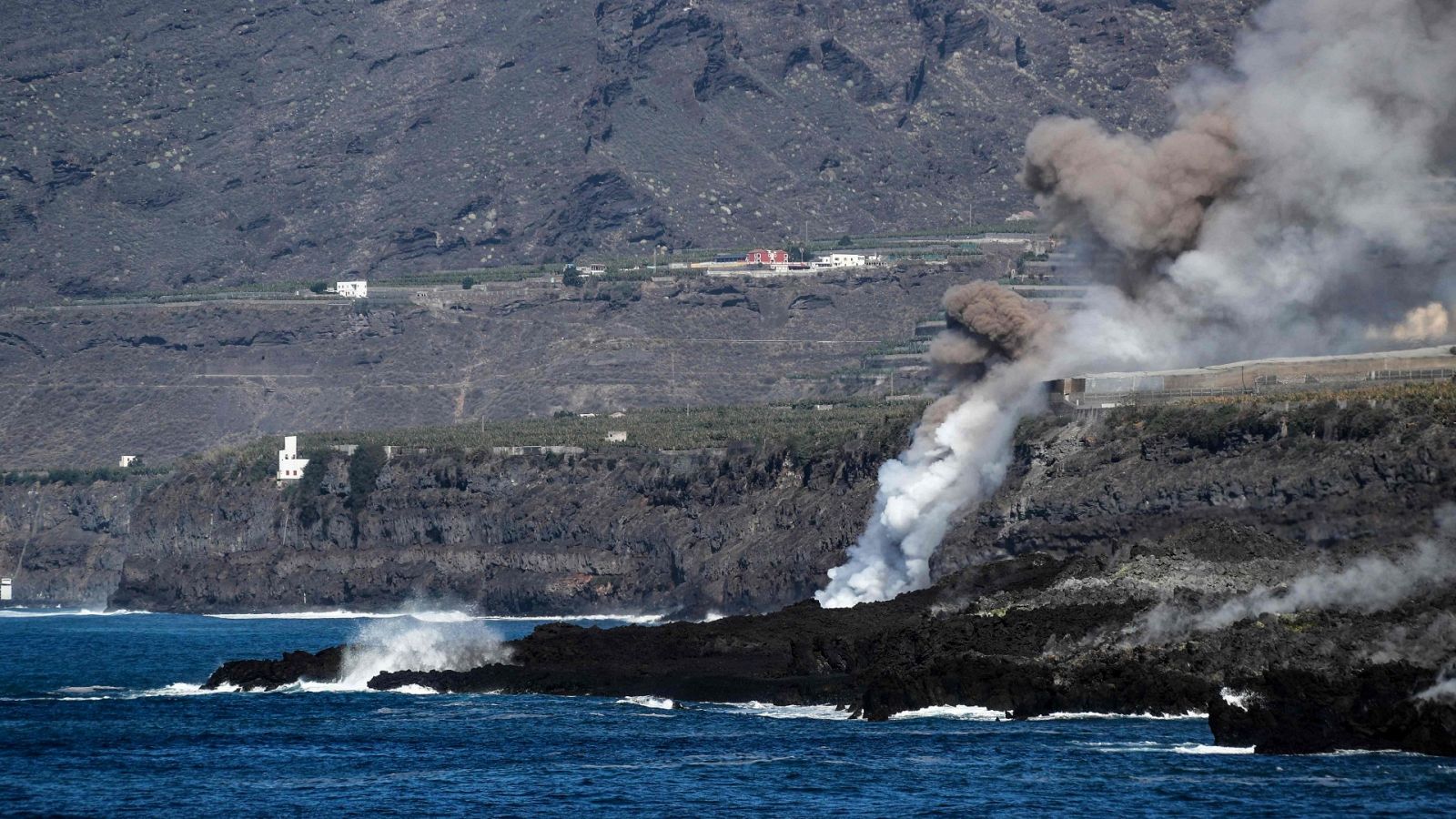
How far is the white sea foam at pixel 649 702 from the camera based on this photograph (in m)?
104

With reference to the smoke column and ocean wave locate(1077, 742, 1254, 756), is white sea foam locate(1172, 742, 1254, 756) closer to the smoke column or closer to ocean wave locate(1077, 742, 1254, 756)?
ocean wave locate(1077, 742, 1254, 756)

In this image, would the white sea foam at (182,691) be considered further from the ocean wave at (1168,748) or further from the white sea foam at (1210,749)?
the white sea foam at (1210,749)

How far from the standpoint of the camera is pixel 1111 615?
99.4 m

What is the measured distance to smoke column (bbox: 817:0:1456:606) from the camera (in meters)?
119

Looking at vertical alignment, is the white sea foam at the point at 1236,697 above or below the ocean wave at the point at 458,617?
below

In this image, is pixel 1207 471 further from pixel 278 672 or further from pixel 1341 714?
pixel 1341 714

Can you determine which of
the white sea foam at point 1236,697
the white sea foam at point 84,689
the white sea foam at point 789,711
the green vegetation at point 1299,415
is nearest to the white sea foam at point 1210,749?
the white sea foam at point 1236,697

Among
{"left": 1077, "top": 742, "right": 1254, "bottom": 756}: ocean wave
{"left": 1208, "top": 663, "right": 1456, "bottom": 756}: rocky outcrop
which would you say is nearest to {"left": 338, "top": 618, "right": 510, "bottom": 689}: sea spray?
{"left": 1077, "top": 742, "right": 1254, "bottom": 756}: ocean wave

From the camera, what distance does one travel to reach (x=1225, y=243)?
414ft

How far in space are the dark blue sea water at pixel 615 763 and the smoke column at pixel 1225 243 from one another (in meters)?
33.2

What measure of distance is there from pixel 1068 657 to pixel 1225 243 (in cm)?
3411

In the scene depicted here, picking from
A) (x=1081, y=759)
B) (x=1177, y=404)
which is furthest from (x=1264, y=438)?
(x=1081, y=759)

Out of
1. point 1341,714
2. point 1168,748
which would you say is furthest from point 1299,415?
point 1341,714

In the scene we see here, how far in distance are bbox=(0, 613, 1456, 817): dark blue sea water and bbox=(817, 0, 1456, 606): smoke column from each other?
109 ft
